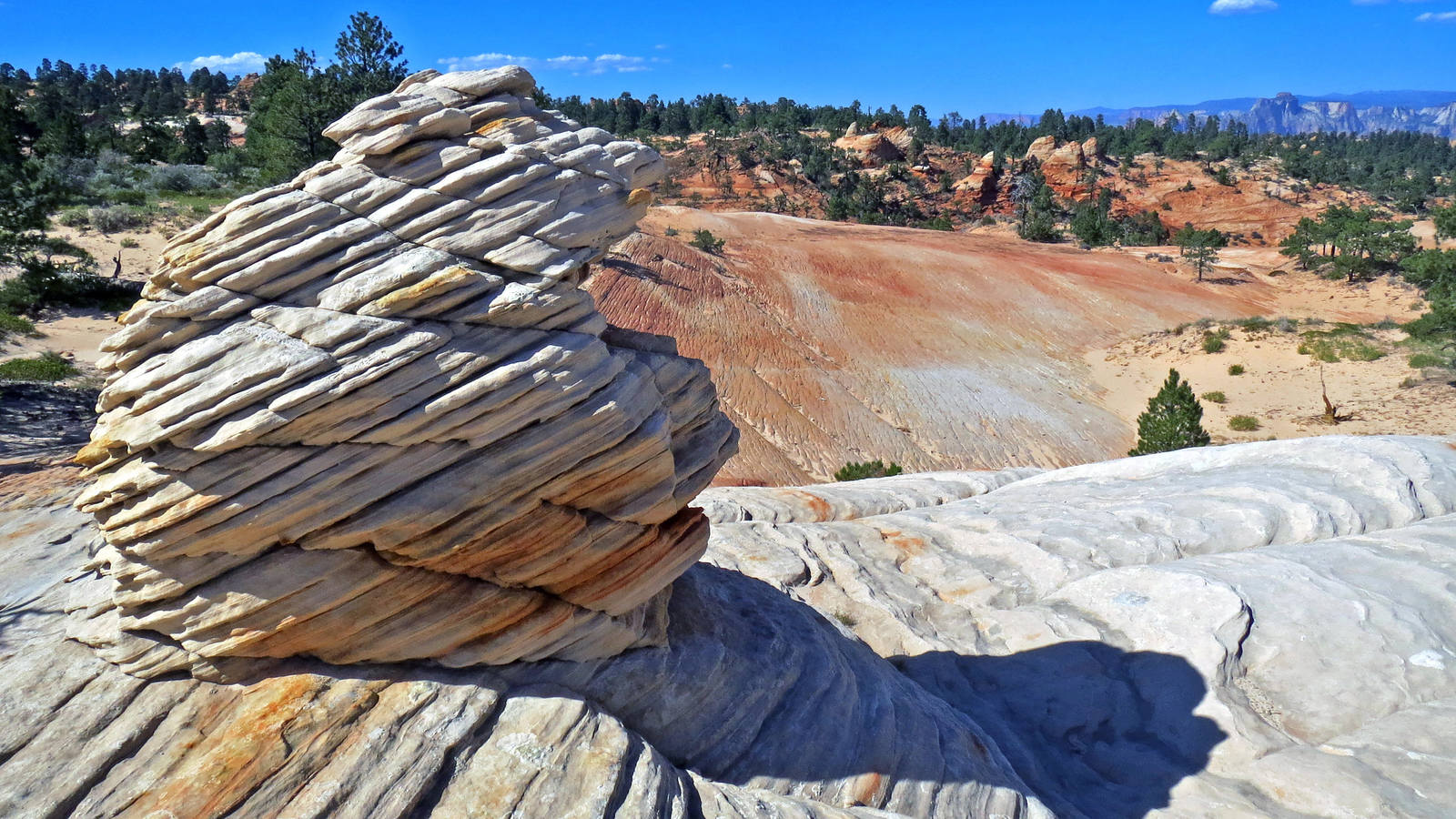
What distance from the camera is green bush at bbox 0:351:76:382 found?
2019cm

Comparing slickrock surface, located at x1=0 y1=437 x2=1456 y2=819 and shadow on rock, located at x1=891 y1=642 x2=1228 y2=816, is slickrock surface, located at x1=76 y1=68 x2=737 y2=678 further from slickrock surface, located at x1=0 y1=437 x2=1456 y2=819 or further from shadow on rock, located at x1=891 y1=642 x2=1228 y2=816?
shadow on rock, located at x1=891 y1=642 x2=1228 y2=816

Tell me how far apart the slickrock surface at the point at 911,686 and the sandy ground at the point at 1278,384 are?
72.7ft

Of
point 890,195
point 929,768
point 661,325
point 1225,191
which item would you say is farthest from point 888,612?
point 1225,191

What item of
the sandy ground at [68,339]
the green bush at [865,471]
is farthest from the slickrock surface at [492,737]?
the sandy ground at [68,339]

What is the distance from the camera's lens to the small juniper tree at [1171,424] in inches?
1061

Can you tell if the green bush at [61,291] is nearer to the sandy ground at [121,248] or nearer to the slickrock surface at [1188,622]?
the sandy ground at [121,248]

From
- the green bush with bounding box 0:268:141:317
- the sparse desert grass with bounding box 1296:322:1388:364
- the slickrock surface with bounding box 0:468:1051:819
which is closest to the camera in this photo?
the slickrock surface with bounding box 0:468:1051:819

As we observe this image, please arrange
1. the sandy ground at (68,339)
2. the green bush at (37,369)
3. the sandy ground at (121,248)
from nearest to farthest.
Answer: the green bush at (37,369) < the sandy ground at (68,339) < the sandy ground at (121,248)

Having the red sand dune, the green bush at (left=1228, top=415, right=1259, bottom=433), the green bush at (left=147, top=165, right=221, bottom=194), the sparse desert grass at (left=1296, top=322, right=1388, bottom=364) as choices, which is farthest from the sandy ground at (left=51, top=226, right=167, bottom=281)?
the sparse desert grass at (left=1296, top=322, right=1388, bottom=364)

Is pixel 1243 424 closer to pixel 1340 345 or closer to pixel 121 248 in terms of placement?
pixel 1340 345

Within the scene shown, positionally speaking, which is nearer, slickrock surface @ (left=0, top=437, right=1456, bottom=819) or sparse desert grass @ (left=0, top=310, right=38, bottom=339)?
slickrock surface @ (left=0, top=437, right=1456, bottom=819)

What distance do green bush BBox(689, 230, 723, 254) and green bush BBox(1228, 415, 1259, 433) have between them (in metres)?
25.9

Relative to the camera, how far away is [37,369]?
813 inches

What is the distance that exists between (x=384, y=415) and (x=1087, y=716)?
→ 9148 mm
